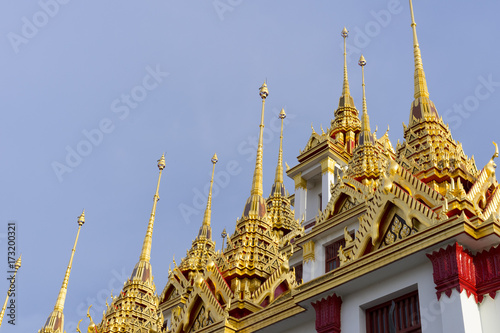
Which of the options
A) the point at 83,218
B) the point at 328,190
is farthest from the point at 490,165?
the point at 83,218

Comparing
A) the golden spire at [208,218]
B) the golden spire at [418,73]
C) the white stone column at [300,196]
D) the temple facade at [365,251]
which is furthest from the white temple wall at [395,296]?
the golden spire at [208,218]

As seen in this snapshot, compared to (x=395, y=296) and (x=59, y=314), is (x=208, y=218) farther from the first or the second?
(x=395, y=296)

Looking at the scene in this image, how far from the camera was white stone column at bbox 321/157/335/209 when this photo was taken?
2900 centimetres

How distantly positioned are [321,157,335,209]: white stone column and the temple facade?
6 centimetres

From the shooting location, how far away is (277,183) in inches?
1529

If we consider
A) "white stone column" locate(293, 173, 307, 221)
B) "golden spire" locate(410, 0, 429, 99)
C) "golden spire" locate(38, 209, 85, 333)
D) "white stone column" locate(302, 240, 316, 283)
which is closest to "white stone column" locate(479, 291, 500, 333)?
"white stone column" locate(302, 240, 316, 283)

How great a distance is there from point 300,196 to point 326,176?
1707mm

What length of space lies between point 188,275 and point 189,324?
11157 millimetres

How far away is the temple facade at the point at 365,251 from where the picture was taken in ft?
50.8

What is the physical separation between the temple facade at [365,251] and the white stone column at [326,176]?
6 cm

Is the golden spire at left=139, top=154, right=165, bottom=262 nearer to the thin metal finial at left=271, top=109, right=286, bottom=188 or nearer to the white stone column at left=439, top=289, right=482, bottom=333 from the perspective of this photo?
the thin metal finial at left=271, top=109, right=286, bottom=188

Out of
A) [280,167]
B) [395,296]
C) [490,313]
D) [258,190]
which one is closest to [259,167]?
[258,190]

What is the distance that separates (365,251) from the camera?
1778 centimetres

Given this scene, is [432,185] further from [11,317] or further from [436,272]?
[11,317]
